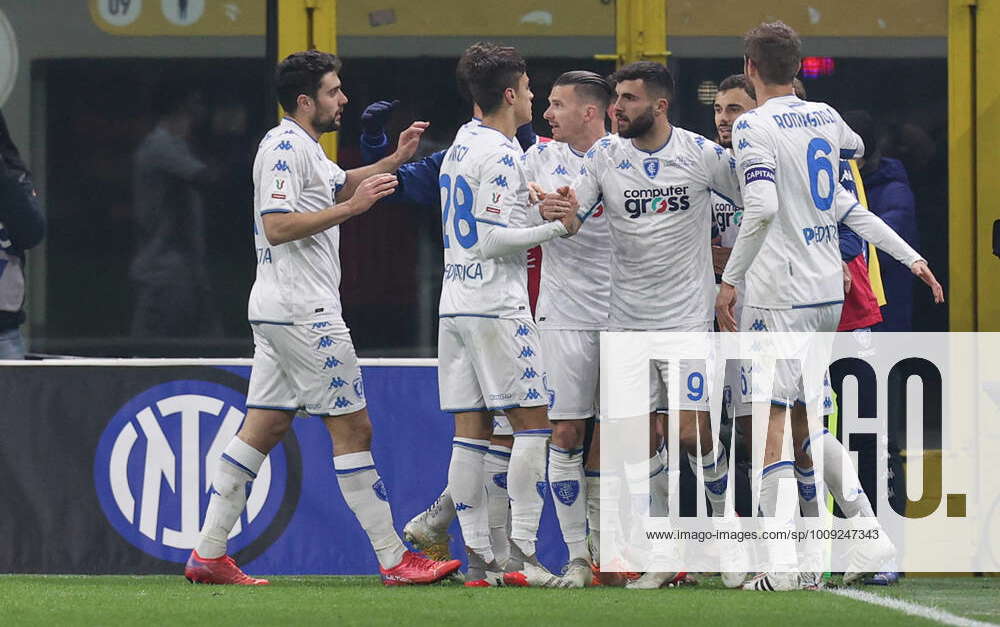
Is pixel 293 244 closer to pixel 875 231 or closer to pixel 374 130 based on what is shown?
pixel 374 130

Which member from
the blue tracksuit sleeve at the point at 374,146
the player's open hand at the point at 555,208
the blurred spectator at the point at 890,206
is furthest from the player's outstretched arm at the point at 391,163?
the blurred spectator at the point at 890,206

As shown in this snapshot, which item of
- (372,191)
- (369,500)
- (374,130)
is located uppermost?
(374,130)

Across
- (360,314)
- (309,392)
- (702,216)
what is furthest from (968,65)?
(309,392)

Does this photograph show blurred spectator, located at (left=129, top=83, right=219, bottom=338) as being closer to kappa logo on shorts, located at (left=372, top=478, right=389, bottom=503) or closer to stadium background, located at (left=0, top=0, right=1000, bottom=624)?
stadium background, located at (left=0, top=0, right=1000, bottom=624)

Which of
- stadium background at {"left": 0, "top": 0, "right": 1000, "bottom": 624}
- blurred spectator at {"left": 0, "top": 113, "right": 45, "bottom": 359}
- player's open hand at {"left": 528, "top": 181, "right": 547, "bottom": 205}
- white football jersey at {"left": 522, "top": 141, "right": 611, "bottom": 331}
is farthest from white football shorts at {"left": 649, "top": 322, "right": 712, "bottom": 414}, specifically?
blurred spectator at {"left": 0, "top": 113, "right": 45, "bottom": 359}

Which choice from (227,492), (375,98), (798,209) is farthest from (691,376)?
(375,98)

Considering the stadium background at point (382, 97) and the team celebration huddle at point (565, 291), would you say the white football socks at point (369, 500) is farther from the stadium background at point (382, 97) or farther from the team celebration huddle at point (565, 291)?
the stadium background at point (382, 97)

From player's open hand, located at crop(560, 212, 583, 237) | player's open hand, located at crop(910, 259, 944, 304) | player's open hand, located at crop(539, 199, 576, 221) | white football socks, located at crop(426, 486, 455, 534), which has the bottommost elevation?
white football socks, located at crop(426, 486, 455, 534)

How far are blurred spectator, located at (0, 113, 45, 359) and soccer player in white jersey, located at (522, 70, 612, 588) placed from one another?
2.48 m

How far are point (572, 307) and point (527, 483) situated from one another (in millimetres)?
782

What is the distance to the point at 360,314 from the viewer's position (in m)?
9.29

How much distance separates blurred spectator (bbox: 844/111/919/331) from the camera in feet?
29.5

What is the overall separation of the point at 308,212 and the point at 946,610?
9.32 feet

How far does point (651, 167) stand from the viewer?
730 centimetres
